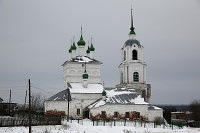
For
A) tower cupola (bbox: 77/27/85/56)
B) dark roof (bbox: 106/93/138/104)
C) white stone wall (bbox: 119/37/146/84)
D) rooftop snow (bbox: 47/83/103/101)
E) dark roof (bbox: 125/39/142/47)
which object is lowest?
dark roof (bbox: 106/93/138/104)

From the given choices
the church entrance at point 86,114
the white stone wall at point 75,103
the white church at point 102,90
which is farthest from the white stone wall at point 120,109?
the white stone wall at point 75,103

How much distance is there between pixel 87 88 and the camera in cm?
4303

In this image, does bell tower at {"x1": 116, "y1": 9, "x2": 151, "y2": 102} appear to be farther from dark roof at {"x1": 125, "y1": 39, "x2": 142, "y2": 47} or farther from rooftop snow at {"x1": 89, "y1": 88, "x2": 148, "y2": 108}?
rooftop snow at {"x1": 89, "y1": 88, "x2": 148, "y2": 108}

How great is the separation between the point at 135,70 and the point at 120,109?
8.55m

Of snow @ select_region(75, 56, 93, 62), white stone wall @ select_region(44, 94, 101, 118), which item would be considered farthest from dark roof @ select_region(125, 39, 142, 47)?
white stone wall @ select_region(44, 94, 101, 118)

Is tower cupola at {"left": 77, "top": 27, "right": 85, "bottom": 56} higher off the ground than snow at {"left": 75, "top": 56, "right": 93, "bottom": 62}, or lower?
higher

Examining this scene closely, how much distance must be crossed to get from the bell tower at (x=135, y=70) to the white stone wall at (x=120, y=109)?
603 cm

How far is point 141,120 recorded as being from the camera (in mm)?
39969

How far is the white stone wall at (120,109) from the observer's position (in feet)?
130

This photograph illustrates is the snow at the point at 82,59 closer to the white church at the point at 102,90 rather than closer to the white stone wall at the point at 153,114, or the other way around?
the white church at the point at 102,90

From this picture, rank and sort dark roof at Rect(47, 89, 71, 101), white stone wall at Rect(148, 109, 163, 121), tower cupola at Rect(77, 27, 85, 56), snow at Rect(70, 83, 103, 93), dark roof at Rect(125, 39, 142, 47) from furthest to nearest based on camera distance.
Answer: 1. dark roof at Rect(125, 39, 142, 47)
2. tower cupola at Rect(77, 27, 85, 56)
3. snow at Rect(70, 83, 103, 93)
4. white stone wall at Rect(148, 109, 163, 121)
5. dark roof at Rect(47, 89, 71, 101)

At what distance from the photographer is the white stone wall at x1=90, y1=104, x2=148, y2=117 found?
130 feet

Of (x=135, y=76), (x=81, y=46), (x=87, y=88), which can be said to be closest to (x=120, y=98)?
(x=87, y=88)

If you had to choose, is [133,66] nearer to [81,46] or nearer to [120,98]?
[120,98]
